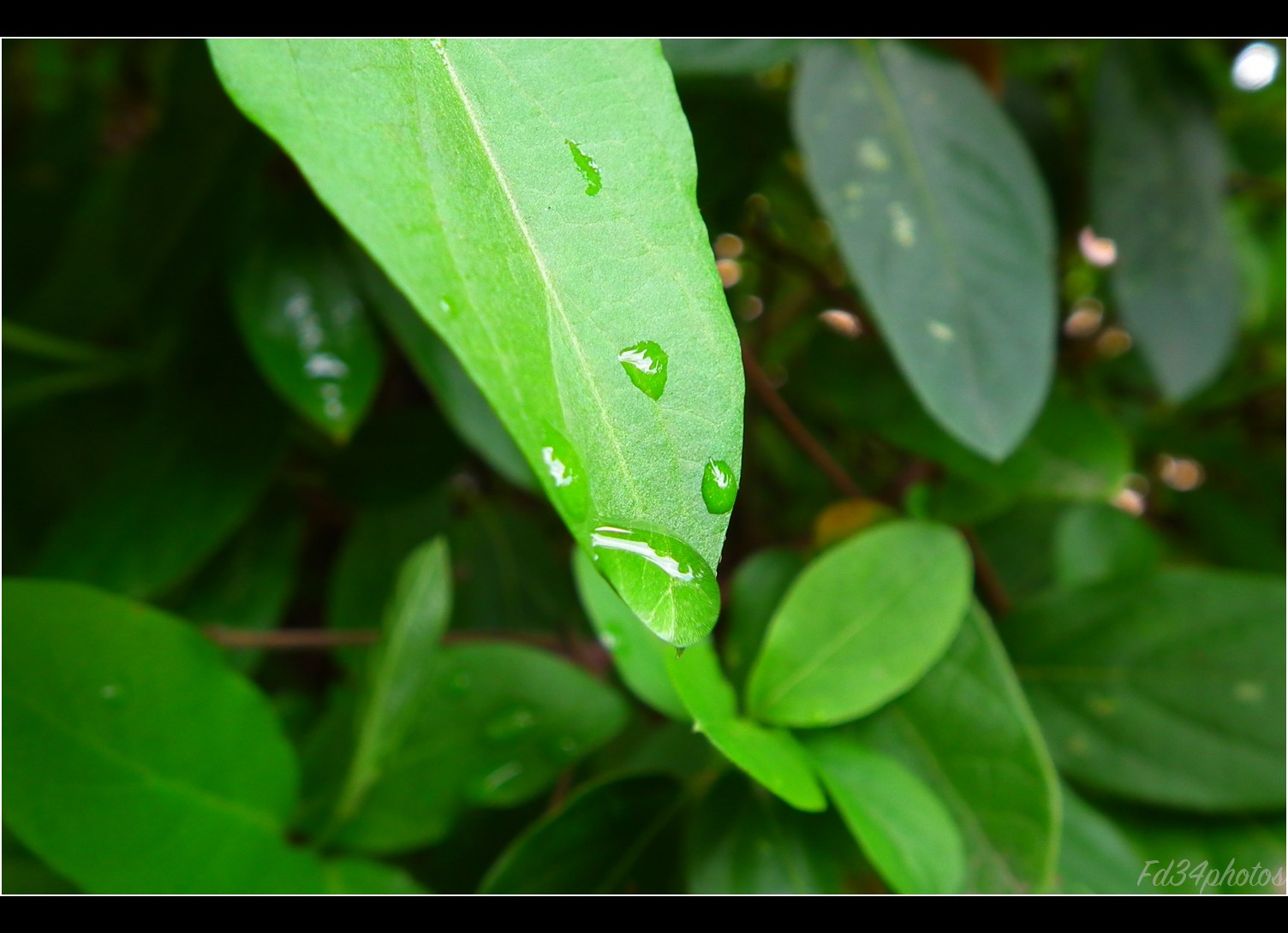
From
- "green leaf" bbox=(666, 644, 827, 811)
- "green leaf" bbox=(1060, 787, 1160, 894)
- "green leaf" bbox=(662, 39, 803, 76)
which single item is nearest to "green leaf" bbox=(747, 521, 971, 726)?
"green leaf" bbox=(666, 644, 827, 811)

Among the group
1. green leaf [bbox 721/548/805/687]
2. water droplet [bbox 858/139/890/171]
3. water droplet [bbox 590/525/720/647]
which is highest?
water droplet [bbox 590/525/720/647]

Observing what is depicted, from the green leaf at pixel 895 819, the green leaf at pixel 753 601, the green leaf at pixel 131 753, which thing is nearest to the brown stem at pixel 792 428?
the green leaf at pixel 753 601

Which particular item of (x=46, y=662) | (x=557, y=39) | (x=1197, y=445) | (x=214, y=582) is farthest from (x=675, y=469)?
(x=1197, y=445)

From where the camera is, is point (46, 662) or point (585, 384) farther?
point (46, 662)

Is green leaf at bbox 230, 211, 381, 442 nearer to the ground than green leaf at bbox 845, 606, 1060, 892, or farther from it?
farther from it

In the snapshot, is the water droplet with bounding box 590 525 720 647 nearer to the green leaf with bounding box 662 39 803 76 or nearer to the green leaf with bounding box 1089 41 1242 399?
the green leaf with bounding box 662 39 803 76
